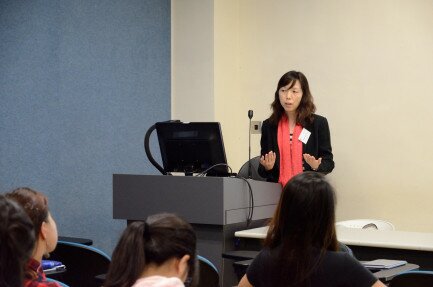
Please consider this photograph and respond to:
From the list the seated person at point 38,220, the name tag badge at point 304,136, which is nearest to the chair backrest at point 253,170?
the name tag badge at point 304,136

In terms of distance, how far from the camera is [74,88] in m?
4.80

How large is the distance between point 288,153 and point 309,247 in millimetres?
2380

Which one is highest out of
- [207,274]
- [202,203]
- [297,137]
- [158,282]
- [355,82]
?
[355,82]

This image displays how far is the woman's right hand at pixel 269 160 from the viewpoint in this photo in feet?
13.5

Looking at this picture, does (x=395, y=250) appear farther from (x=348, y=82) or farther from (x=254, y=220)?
(x=348, y=82)

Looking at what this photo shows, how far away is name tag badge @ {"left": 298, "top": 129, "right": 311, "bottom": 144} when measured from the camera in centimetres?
424

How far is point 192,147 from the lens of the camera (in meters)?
3.88

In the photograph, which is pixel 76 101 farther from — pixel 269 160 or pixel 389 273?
pixel 389 273

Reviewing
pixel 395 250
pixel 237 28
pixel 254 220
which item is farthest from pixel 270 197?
pixel 237 28

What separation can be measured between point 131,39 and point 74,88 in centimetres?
79

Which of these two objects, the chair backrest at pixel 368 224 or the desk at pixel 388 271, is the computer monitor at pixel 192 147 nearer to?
the desk at pixel 388 271

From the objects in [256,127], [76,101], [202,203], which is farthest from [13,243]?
[256,127]

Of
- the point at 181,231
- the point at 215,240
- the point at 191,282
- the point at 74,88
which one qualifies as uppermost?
the point at 74,88

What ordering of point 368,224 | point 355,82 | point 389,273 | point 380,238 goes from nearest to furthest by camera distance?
point 389,273 → point 380,238 → point 368,224 → point 355,82
